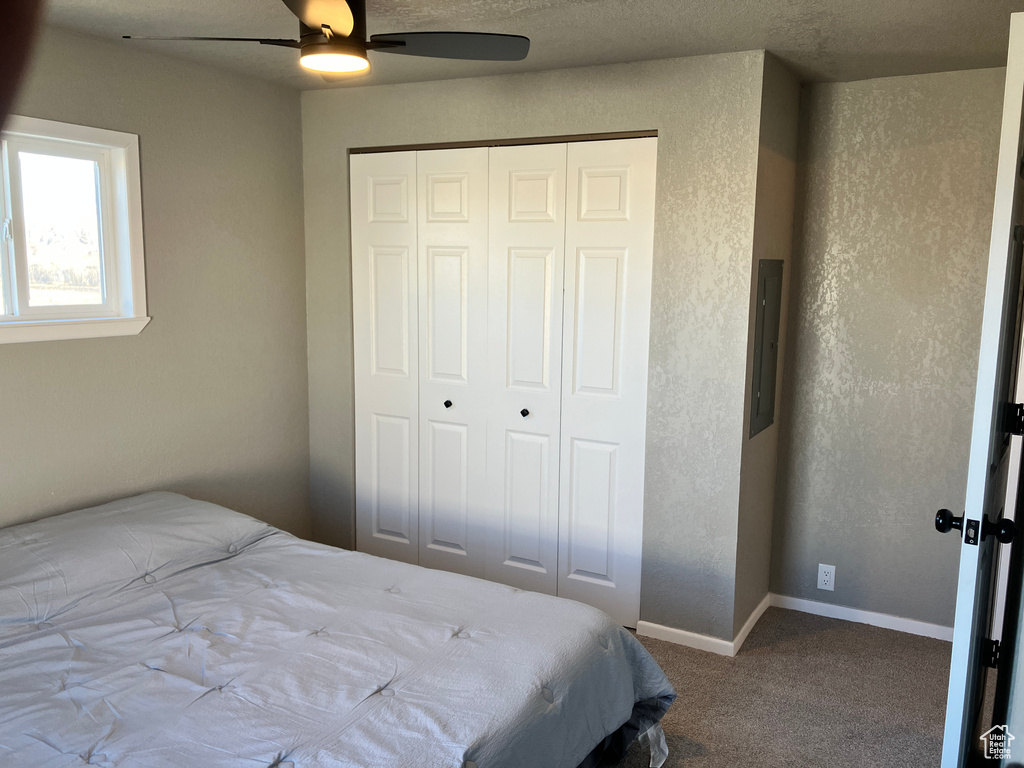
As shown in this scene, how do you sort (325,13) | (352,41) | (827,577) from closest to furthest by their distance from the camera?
(325,13), (352,41), (827,577)

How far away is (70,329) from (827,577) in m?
3.25

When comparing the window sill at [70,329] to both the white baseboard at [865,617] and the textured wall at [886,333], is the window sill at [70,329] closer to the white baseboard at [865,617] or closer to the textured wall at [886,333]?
the textured wall at [886,333]

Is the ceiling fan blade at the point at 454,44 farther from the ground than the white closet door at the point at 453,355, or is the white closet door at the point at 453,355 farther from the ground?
the ceiling fan blade at the point at 454,44

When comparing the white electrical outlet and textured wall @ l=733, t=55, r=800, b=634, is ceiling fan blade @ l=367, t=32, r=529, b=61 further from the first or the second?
the white electrical outlet

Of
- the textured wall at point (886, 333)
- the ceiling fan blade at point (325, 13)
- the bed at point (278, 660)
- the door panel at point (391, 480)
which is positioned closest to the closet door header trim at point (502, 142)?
the textured wall at point (886, 333)

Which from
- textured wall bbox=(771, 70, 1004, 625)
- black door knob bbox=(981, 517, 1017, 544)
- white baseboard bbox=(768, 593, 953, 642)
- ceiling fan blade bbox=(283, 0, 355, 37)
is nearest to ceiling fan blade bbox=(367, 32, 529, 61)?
ceiling fan blade bbox=(283, 0, 355, 37)

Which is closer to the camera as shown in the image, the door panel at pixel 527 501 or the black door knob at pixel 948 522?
the black door knob at pixel 948 522

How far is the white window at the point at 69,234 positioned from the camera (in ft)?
8.98

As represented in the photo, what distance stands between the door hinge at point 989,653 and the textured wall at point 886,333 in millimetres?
1141

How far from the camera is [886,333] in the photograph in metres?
3.37

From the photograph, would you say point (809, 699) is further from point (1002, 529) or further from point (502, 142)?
point (502, 142)

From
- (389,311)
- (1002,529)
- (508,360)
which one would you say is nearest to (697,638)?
(508,360)

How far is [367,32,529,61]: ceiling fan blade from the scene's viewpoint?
2.12 meters

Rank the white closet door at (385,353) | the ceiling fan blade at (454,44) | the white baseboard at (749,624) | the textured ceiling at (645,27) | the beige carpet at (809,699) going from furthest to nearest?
the white closet door at (385,353) < the white baseboard at (749,624) < the beige carpet at (809,699) < the textured ceiling at (645,27) < the ceiling fan blade at (454,44)
